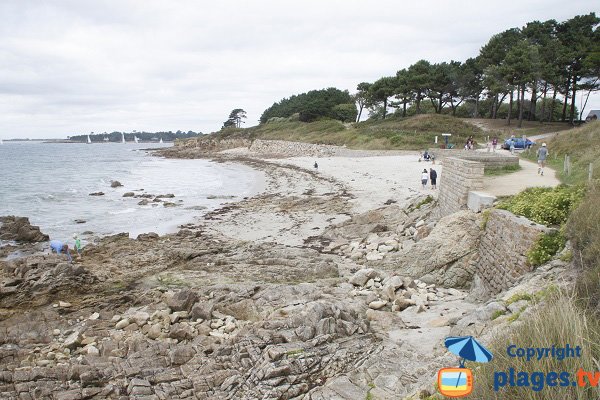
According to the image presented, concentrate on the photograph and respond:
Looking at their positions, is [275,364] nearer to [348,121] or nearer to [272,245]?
[272,245]

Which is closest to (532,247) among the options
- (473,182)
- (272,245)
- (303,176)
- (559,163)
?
(473,182)

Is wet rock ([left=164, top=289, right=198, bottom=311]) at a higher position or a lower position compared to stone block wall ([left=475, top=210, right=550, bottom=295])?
lower

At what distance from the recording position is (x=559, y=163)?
2073cm

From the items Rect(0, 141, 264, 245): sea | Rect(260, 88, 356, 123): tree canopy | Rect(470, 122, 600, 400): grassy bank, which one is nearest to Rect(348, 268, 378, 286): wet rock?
Rect(470, 122, 600, 400): grassy bank

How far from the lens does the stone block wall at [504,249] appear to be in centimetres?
873

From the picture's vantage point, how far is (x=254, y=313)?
9672mm

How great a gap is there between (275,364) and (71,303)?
7617 mm

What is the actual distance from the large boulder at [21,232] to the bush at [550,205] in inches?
793

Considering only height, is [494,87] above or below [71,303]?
above

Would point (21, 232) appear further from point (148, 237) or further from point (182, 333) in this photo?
point (182, 333)

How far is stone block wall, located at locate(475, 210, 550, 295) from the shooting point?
873cm

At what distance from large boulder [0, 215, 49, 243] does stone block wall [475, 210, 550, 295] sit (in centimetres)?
1930
